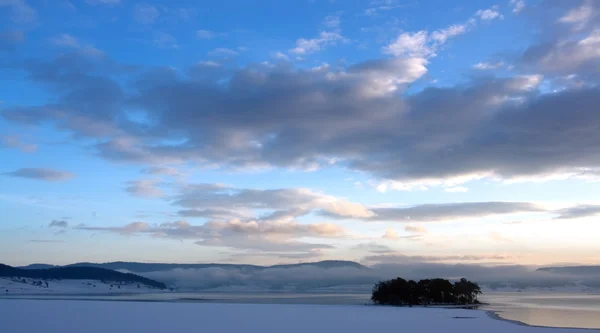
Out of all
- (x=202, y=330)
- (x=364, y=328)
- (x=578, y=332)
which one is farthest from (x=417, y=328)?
(x=202, y=330)

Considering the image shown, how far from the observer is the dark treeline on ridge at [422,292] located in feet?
311

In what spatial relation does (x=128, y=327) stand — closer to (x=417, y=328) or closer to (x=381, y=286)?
(x=417, y=328)

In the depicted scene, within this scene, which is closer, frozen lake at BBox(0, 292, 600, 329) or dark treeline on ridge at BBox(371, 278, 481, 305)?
frozen lake at BBox(0, 292, 600, 329)

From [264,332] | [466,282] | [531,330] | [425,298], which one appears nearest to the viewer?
[264,332]

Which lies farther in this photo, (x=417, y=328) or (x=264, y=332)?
(x=417, y=328)

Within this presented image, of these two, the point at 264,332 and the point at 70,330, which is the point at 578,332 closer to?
the point at 264,332

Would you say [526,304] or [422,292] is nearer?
[526,304]

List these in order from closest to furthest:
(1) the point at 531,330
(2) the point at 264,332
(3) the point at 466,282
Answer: (2) the point at 264,332 < (1) the point at 531,330 < (3) the point at 466,282

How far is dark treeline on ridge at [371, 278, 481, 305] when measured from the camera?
9488 cm

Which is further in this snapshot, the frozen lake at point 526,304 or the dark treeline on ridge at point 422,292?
the dark treeline on ridge at point 422,292

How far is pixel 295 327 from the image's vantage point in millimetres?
41344

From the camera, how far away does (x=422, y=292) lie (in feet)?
317

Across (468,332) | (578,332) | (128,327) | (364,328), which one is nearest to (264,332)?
(364,328)

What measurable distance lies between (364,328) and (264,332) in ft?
25.8
